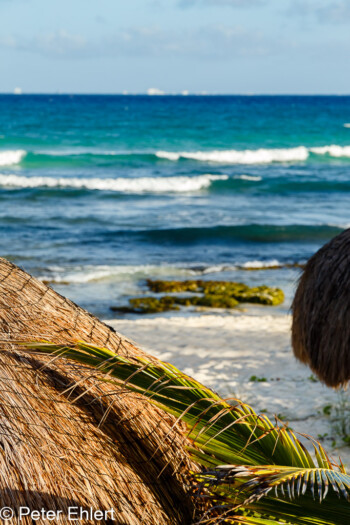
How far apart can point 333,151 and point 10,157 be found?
1973cm

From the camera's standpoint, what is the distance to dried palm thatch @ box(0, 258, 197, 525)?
2100mm

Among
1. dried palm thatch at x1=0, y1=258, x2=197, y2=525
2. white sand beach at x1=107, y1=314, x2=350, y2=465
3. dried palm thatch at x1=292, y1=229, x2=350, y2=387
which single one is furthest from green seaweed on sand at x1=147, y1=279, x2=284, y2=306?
dried palm thatch at x1=0, y1=258, x2=197, y2=525

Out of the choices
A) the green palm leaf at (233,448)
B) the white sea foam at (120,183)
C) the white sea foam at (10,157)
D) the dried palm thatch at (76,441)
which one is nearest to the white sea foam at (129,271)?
the dried palm thatch at (76,441)

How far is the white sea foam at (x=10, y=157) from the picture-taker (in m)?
30.3

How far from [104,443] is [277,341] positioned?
21.4ft

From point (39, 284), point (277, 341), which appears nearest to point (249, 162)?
point (277, 341)

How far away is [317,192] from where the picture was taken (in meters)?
23.6

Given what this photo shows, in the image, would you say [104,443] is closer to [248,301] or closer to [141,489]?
[141,489]

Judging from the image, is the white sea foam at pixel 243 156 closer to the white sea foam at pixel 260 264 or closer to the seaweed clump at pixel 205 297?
the white sea foam at pixel 260 264

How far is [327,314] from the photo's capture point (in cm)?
509

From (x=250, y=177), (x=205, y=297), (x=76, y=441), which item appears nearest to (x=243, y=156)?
(x=250, y=177)

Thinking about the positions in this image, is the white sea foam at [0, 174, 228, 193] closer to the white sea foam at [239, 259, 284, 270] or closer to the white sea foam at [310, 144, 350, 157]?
the white sea foam at [239, 259, 284, 270]

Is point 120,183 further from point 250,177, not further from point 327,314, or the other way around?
point 327,314

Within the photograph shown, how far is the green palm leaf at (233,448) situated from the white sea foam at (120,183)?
21558 millimetres
